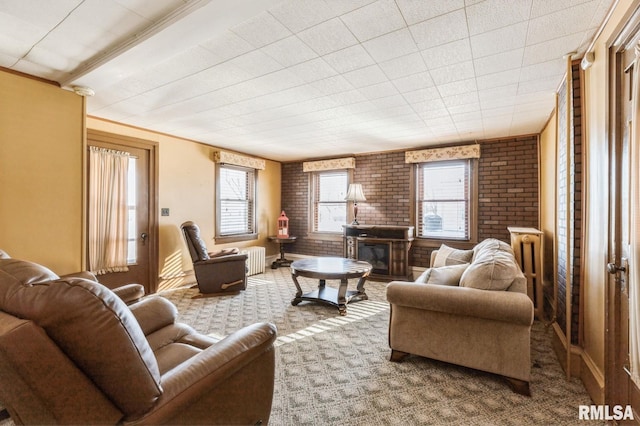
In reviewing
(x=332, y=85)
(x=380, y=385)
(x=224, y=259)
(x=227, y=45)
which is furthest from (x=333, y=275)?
(x=227, y=45)

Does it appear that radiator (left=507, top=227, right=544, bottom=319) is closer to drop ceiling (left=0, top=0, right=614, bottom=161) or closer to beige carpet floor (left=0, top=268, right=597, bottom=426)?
beige carpet floor (left=0, top=268, right=597, bottom=426)

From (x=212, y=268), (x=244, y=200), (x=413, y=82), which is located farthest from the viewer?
(x=244, y=200)

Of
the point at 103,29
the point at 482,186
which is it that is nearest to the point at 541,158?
the point at 482,186

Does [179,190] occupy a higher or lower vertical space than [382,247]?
higher

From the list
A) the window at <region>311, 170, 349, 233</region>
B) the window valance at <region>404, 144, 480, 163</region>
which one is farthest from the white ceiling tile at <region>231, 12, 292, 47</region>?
the window at <region>311, 170, 349, 233</region>

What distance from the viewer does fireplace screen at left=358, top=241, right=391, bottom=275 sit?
5273 millimetres

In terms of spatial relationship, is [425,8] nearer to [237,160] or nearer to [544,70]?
[544,70]

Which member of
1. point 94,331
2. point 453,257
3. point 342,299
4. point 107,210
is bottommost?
point 342,299

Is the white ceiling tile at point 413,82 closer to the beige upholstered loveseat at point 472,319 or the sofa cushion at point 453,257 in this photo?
the beige upholstered loveseat at point 472,319

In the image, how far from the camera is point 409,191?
5484 millimetres

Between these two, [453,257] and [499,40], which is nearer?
[499,40]

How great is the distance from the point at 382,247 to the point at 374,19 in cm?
401

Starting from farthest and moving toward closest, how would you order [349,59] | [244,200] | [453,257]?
[244,200]
[453,257]
[349,59]

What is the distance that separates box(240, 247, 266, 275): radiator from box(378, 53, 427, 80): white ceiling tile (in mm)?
3954
